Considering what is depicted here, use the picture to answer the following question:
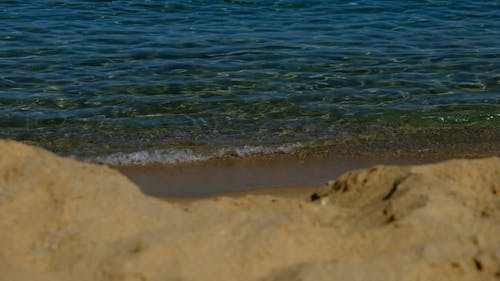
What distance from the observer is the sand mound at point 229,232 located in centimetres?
343

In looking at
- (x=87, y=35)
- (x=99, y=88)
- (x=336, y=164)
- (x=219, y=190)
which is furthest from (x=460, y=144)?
(x=87, y=35)

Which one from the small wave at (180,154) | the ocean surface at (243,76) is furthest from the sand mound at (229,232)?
the ocean surface at (243,76)

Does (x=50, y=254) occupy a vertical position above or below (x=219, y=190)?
above

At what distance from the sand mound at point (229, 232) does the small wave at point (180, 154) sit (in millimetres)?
2681

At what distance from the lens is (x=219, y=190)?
6078 millimetres

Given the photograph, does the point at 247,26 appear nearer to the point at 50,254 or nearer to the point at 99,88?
the point at 99,88

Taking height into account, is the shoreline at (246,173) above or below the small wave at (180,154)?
above

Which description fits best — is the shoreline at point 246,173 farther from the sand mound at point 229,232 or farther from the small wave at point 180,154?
the sand mound at point 229,232

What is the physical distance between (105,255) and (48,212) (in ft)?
1.21

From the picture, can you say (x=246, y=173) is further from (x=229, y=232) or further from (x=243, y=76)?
(x=229, y=232)

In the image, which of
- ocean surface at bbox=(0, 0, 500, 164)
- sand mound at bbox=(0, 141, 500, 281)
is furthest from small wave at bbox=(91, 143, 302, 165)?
sand mound at bbox=(0, 141, 500, 281)

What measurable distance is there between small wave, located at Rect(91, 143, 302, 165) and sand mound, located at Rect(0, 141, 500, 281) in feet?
8.80

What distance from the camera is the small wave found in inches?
265

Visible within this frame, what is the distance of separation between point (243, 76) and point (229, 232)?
5.46 m
